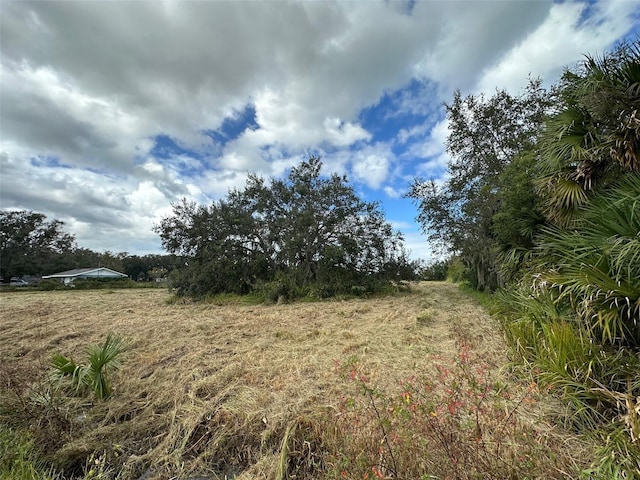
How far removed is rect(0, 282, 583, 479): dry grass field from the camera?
6.42 ft

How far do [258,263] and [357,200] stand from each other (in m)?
4.97

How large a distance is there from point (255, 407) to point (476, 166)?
1030 centimetres

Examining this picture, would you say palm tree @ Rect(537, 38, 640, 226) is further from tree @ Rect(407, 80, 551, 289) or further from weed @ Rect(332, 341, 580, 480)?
tree @ Rect(407, 80, 551, 289)

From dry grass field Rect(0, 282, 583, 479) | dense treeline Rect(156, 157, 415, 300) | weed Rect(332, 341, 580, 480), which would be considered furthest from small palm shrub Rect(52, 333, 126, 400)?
dense treeline Rect(156, 157, 415, 300)

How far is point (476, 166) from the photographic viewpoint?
992 centimetres

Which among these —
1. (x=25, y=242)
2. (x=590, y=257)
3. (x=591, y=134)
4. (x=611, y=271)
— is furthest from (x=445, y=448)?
(x=25, y=242)

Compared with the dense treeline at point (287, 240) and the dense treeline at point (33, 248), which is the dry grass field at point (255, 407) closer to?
the dense treeline at point (287, 240)

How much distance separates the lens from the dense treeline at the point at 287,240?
1174 cm

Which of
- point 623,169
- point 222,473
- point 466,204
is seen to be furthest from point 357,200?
point 222,473

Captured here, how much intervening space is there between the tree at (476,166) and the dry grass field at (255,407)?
5212 mm

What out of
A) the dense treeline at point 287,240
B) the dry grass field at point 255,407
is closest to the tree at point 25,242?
the dense treeline at point 287,240

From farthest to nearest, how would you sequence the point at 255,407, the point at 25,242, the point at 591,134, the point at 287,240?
1. the point at 25,242
2. the point at 287,240
3. the point at 591,134
4. the point at 255,407

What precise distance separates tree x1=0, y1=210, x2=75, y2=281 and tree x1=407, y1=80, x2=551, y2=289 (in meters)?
41.4

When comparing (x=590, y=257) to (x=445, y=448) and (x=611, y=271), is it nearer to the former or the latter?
(x=611, y=271)
